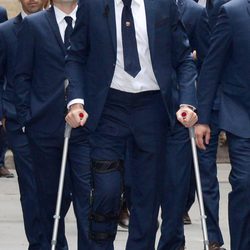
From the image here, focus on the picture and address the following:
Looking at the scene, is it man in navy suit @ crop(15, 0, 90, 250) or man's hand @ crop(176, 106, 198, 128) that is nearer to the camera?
man's hand @ crop(176, 106, 198, 128)

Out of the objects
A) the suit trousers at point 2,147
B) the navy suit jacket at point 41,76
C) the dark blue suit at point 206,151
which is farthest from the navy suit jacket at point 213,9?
the suit trousers at point 2,147

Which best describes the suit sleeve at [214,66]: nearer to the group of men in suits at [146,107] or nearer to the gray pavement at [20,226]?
the group of men in suits at [146,107]

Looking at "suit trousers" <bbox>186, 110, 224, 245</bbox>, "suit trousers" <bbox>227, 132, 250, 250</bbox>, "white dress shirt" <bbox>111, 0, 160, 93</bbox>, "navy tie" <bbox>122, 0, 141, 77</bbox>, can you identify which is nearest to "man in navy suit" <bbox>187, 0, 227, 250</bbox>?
"suit trousers" <bbox>186, 110, 224, 245</bbox>

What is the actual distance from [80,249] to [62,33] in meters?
1.50

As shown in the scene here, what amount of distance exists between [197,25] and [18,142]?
1787 millimetres

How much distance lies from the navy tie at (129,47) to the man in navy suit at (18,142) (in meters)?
1.98

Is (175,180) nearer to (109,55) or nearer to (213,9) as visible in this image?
(109,55)

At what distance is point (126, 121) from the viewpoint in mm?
8398

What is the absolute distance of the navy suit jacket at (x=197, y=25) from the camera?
11.0 metres

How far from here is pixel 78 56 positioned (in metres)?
8.57

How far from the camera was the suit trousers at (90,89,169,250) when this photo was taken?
8.34m

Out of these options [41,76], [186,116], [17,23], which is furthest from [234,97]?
[17,23]

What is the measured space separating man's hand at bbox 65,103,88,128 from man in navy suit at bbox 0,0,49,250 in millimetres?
1680

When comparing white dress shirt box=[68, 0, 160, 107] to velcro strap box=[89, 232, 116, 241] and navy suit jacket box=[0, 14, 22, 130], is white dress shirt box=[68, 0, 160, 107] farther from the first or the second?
navy suit jacket box=[0, 14, 22, 130]
